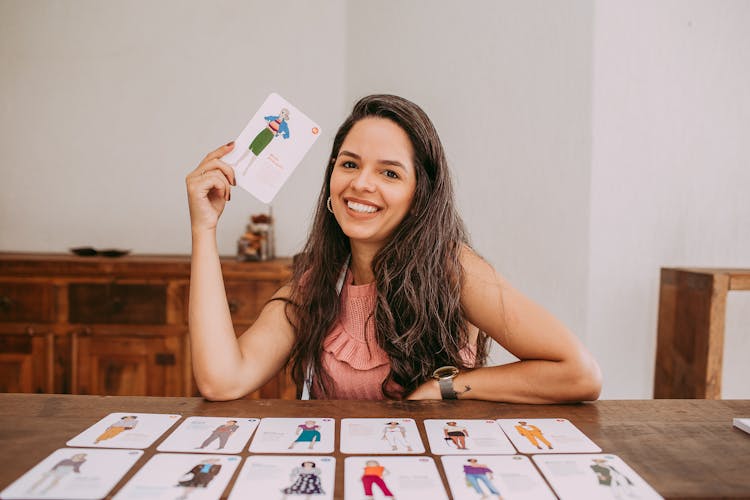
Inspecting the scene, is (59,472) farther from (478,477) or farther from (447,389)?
(447,389)

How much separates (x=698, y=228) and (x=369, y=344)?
1.98 metres

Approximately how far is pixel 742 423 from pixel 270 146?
3.71 ft

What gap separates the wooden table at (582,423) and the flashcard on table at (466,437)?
0.09 ft

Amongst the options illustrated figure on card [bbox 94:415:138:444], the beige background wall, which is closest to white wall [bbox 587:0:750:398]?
the beige background wall

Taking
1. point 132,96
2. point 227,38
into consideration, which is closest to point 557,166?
point 227,38

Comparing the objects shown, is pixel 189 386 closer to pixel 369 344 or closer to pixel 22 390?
pixel 22 390

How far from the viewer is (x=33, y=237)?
3.07m

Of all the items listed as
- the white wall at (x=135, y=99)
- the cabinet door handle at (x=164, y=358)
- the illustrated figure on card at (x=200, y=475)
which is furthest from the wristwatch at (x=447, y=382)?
the white wall at (x=135, y=99)

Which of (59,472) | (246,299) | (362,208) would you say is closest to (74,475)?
(59,472)

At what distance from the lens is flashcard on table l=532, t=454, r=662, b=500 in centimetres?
71

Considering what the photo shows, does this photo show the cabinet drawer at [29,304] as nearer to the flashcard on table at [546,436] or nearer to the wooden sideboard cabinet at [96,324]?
the wooden sideboard cabinet at [96,324]

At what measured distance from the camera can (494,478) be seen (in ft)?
2.44

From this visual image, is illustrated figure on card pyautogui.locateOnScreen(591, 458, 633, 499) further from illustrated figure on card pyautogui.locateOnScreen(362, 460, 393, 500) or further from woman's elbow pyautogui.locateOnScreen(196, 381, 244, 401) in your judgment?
woman's elbow pyautogui.locateOnScreen(196, 381, 244, 401)

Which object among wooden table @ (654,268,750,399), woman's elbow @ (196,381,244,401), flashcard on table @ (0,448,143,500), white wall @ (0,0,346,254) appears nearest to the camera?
flashcard on table @ (0,448,143,500)
